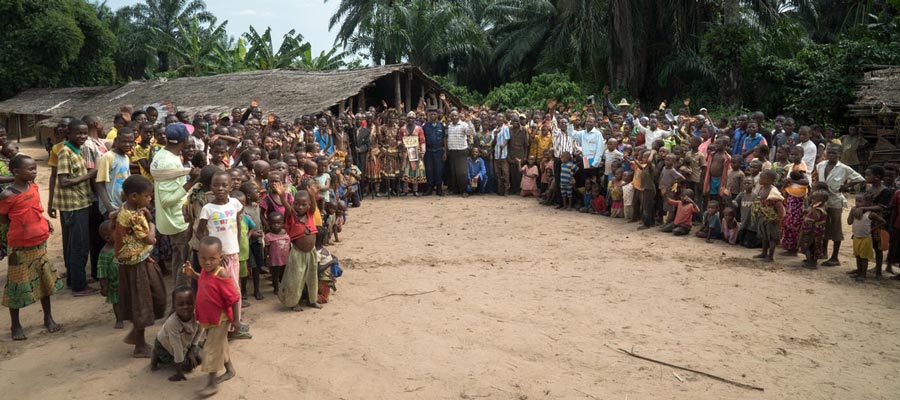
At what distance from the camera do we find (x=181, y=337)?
462 cm

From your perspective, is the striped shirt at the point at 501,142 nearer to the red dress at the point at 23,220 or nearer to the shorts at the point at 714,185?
the shorts at the point at 714,185

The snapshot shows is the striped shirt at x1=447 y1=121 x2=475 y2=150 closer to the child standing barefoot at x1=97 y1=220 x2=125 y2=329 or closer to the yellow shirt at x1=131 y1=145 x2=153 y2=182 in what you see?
the yellow shirt at x1=131 y1=145 x2=153 y2=182

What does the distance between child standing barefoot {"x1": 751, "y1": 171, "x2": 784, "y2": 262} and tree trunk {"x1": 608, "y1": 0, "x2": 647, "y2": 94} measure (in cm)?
1398

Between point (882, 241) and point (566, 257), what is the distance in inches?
139

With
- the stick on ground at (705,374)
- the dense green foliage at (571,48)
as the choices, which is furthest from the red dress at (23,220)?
the dense green foliage at (571,48)

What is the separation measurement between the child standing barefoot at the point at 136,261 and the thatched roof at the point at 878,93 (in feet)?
46.4

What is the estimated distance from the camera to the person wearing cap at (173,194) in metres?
5.75

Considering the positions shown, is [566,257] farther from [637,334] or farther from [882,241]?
[882,241]

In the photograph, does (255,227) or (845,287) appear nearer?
(255,227)

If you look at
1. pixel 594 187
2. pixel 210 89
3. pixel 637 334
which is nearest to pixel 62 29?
pixel 210 89

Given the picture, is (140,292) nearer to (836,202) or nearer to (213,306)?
(213,306)

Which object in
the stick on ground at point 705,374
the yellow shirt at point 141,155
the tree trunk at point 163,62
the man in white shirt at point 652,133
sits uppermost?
the tree trunk at point 163,62

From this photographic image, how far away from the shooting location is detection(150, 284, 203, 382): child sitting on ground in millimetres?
4555

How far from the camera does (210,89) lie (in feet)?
65.6
